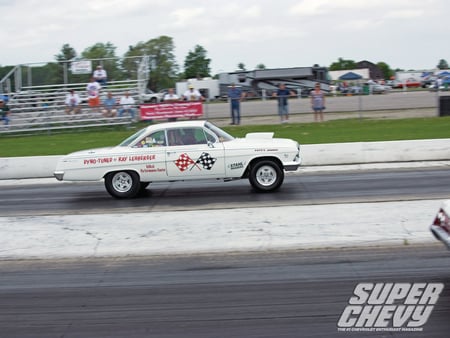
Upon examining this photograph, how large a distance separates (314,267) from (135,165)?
645cm

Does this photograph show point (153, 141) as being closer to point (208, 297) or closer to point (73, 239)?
point (73, 239)

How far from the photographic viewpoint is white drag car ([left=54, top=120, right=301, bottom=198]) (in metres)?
12.8

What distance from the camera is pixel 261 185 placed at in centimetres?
1295

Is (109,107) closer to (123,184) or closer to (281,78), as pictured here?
(123,184)

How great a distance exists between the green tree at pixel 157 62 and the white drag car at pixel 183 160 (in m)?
17.2

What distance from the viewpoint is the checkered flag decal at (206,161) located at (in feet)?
42.0

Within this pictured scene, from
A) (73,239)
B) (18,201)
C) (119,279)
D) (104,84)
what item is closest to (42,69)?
(104,84)

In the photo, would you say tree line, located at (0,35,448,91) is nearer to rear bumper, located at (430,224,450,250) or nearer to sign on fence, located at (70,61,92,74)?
sign on fence, located at (70,61,92,74)

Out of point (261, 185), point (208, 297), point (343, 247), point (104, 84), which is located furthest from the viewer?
point (104, 84)

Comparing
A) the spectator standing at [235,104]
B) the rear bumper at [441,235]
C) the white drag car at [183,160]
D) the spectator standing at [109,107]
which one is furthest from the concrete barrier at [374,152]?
the rear bumper at [441,235]

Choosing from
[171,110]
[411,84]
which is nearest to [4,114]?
[171,110]

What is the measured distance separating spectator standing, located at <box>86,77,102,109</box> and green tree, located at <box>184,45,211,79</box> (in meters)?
84.4

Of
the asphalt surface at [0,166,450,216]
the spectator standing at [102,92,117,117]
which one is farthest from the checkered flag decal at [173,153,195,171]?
the spectator standing at [102,92,117,117]

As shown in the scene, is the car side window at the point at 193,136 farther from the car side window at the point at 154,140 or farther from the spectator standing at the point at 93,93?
the spectator standing at the point at 93,93
